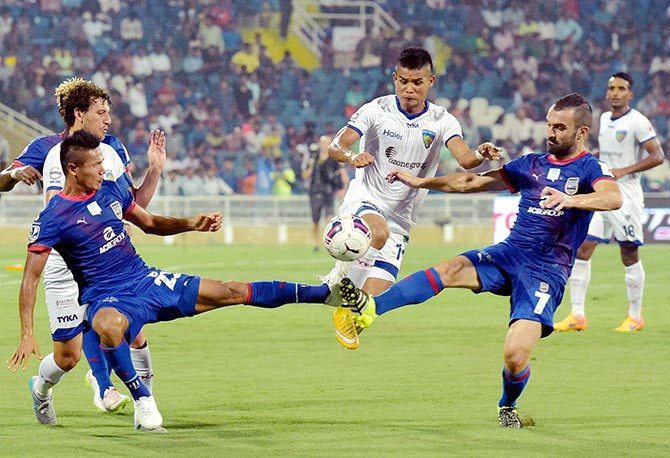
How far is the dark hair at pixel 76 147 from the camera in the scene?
7.03 m

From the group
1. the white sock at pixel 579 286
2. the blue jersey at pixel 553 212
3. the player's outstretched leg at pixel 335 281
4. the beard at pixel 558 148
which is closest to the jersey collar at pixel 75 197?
the player's outstretched leg at pixel 335 281

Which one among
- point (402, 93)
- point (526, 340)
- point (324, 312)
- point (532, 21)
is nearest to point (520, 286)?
point (526, 340)

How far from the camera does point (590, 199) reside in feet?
23.6

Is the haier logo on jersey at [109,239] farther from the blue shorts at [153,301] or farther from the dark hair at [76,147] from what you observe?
the dark hair at [76,147]

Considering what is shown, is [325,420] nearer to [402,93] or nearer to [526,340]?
[526,340]

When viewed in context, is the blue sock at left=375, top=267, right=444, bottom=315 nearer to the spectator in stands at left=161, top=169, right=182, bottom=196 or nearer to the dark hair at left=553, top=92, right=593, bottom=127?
the dark hair at left=553, top=92, right=593, bottom=127

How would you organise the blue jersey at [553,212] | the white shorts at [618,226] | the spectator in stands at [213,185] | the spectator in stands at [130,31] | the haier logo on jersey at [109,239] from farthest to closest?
the spectator in stands at [130,31], the spectator in stands at [213,185], the white shorts at [618,226], the blue jersey at [553,212], the haier logo on jersey at [109,239]

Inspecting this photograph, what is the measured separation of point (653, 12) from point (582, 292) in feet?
74.9

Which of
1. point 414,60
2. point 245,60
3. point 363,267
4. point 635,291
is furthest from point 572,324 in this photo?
point 245,60

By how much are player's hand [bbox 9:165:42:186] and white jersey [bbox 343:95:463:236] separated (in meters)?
2.36

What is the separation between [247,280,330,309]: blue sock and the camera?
7.28m

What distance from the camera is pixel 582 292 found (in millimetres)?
12586

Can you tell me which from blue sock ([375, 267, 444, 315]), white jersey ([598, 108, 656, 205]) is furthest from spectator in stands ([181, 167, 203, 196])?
blue sock ([375, 267, 444, 315])

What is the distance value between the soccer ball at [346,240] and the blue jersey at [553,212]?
96cm
